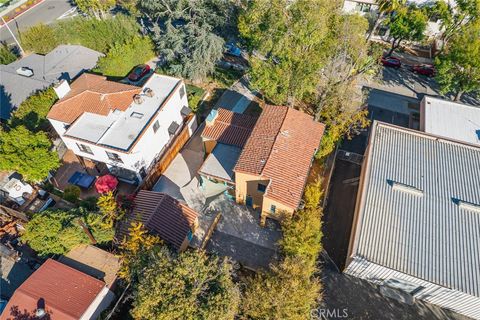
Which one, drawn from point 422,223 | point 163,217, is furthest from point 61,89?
point 422,223

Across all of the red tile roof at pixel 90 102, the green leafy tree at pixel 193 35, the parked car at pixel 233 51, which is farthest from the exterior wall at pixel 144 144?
the parked car at pixel 233 51

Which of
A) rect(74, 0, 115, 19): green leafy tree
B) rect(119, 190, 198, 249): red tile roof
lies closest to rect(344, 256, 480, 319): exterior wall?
rect(119, 190, 198, 249): red tile roof

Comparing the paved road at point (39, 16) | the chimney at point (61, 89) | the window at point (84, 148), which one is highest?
the paved road at point (39, 16)

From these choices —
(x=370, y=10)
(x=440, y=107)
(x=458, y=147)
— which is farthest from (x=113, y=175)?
(x=370, y=10)

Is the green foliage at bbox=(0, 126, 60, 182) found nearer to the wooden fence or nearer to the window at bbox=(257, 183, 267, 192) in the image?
the wooden fence

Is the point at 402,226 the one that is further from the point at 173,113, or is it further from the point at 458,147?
the point at 173,113

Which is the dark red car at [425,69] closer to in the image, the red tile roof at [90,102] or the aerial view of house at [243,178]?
the aerial view of house at [243,178]
